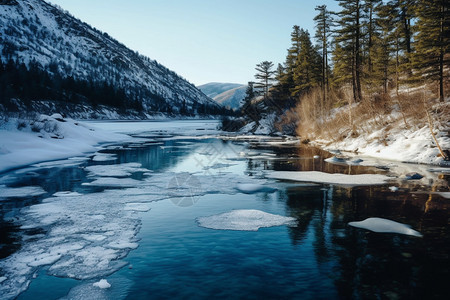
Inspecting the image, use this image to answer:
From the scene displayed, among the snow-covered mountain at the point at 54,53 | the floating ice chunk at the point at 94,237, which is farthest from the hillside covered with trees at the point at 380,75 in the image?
the snow-covered mountain at the point at 54,53

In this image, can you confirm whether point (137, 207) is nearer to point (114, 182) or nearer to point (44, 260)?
point (44, 260)

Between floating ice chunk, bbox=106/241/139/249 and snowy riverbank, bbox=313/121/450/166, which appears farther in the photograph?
snowy riverbank, bbox=313/121/450/166

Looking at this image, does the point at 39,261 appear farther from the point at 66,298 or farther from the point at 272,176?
the point at 272,176

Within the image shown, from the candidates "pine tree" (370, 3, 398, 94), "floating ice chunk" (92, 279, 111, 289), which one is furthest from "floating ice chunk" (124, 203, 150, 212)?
"pine tree" (370, 3, 398, 94)

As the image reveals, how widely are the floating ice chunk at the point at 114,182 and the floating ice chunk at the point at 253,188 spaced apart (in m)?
4.93

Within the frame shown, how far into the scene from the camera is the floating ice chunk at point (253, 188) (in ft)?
45.9

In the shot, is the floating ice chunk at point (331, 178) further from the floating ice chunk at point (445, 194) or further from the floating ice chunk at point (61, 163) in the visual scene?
the floating ice chunk at point (61, 163)

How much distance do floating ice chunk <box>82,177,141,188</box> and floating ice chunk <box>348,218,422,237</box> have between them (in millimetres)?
9969

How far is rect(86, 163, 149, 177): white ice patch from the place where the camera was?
58.4ft

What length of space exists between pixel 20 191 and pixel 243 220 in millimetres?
9726

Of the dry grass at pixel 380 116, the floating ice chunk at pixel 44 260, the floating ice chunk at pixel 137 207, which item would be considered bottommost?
the floating ice chunk at pixel 44 260

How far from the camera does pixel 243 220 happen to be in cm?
1005

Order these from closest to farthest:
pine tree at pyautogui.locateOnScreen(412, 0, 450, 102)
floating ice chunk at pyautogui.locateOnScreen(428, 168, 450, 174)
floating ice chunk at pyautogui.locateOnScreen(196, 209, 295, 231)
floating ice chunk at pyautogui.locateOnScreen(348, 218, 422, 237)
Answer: floating ice chunk at pyautogui.locateOnScreen(348, 218, 422, 237) → floating ice chunk at pyautogui.locateOnScreen(196, 209, 295, 231) → floating ice chunk at pyautogui.locateOnScreen(428, 168, 450, 174) → pine tree at pyautogui.locateOnScreen(412, 0, 450, 102)

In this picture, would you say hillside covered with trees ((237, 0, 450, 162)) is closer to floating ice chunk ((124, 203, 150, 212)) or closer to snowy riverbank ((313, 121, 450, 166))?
snowy riverbank ((313, 121, 450, 166))
